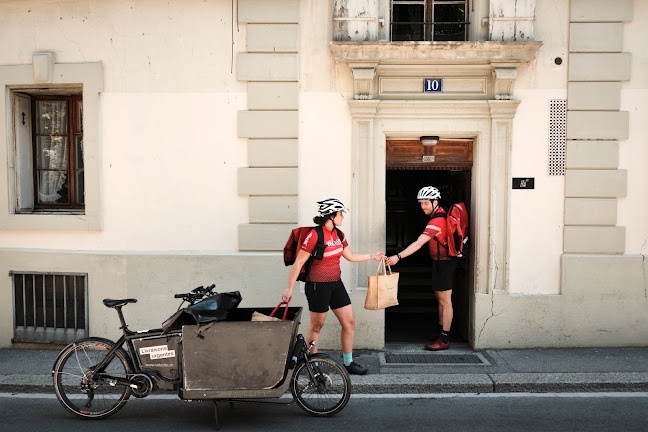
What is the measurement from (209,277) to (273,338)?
2719 millimetres

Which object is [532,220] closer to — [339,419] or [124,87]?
[339,419]

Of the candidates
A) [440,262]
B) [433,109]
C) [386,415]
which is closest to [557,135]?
[433,109]

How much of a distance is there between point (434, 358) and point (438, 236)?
4.95 feet

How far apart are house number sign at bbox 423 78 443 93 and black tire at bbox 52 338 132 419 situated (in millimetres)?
4739

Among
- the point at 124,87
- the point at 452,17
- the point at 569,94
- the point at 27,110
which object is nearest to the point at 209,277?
the point at 124,87

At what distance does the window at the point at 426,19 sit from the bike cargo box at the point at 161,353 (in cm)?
483

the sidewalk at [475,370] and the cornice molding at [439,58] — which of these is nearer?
the sidewalk at [475,370]

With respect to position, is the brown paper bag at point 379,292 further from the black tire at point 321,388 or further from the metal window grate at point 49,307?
the metal window grate at point 49,307

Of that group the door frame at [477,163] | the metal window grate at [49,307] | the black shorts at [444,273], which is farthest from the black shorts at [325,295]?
the metal window grate at [49,307]

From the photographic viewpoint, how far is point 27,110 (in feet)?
26.5

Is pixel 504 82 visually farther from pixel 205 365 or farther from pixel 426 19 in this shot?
pixel 205 365

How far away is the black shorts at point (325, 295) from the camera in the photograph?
614 centimetres

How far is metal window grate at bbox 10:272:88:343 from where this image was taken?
7750mm

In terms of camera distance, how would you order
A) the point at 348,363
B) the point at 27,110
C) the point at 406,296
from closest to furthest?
the point at 348,363 < the point at 27,110 < the point at 406,296
